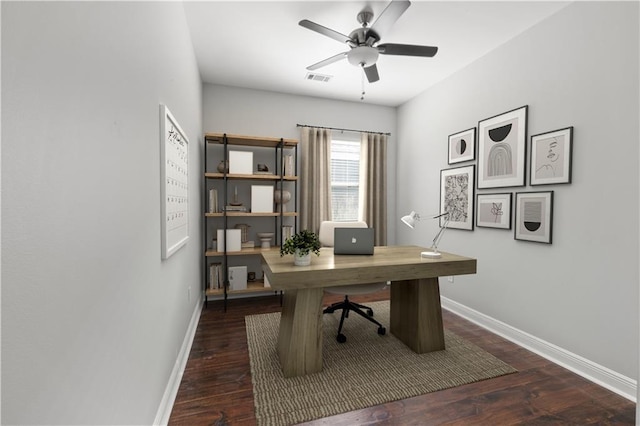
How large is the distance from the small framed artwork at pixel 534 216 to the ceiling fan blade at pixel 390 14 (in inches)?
72.4

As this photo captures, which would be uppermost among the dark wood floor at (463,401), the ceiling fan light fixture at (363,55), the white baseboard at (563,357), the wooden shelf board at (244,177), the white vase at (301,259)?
the ceiling fan light fixture at (363,55)

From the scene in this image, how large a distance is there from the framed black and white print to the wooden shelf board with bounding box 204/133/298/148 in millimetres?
2130

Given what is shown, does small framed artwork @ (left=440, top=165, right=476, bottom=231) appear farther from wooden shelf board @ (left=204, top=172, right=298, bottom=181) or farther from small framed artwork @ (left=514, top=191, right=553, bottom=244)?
wooden shelf board @ (left=204, top=172, right=298, bottom=181)

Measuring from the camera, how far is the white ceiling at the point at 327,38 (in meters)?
2.28

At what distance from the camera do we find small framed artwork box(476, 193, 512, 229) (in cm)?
271

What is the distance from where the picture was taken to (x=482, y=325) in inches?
116

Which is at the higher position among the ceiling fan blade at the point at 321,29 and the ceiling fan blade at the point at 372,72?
the ceiling fan blade at the point at 321,29

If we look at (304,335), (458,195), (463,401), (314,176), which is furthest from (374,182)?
(463,401)

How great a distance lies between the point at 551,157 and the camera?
233 cm

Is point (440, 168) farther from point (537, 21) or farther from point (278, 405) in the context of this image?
point (278, 405)

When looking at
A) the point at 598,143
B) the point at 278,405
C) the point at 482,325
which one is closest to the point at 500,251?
the point at 482,325

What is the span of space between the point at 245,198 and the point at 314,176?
100 centimetres

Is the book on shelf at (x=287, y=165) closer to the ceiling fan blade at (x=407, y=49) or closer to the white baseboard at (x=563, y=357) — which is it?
the ceiling fan blade at (x=407, y=49)

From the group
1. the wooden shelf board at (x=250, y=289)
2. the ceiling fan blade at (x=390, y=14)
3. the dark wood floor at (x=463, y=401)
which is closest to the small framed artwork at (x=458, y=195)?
the dark wood floor at (x=463, y=401)
